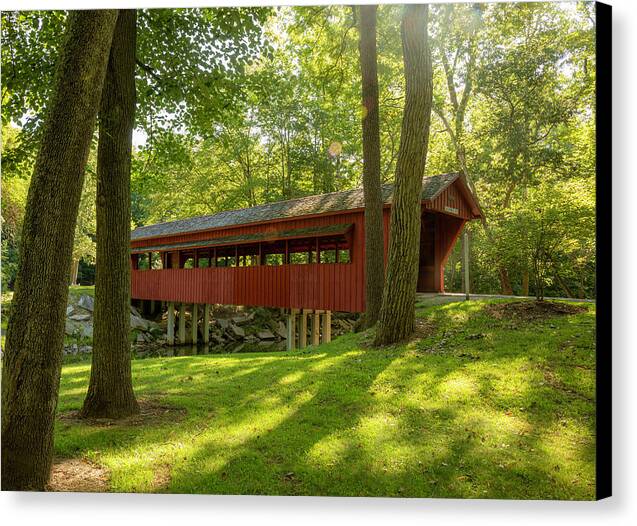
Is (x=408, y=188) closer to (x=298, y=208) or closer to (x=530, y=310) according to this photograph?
(x=530, y=310)

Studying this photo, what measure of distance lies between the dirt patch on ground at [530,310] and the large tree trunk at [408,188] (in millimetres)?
1186

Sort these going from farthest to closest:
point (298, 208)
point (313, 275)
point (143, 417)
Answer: point (298, 208) < point (313, 275) < point (143, 417)

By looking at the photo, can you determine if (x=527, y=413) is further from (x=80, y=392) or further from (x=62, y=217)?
(x=80, y=392)

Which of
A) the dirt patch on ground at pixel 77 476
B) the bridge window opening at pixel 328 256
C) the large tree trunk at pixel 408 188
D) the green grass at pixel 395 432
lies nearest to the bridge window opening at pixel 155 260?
the bridge window opening at pixel 328 256

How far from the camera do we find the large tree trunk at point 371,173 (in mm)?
7637

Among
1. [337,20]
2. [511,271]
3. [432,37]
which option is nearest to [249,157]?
[337,20]

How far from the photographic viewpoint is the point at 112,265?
4.22 meters

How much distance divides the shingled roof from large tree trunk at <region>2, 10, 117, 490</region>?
19.3ft

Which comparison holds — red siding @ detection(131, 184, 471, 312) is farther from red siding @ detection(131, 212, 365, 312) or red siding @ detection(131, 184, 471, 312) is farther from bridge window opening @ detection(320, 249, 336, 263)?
bridge window opening @ detection(320, 249, 336, 263)

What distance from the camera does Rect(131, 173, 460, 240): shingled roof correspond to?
338 inches

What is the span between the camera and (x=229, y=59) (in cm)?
594

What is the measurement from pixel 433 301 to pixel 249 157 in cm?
805

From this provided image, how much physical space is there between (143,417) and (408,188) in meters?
3.82

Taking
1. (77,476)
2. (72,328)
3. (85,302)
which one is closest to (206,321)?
(85,302)
